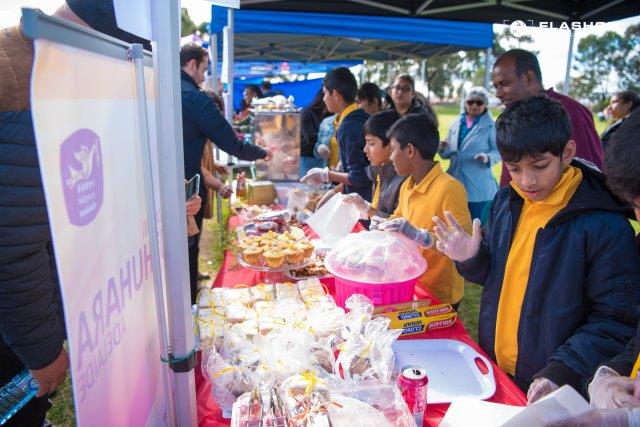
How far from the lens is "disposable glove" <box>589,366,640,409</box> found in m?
0.95

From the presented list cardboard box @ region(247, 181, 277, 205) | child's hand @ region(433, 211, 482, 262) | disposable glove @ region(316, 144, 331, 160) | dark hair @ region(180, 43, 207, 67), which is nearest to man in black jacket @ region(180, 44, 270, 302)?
dark hair @ region(180, 43, 207, 67)

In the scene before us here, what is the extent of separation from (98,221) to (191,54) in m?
2.77

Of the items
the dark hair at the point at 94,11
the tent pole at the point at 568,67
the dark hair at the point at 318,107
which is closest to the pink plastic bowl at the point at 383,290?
the dark hair at the point at 94,11

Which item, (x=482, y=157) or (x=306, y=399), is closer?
(x=306, y=399)

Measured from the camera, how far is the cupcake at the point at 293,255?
2.13 metres

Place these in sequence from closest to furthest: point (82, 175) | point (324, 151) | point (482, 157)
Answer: point (82, 175)
point (482, 157)
point (324, 151)

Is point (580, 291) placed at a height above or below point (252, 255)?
above

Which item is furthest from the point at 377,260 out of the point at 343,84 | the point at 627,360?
the point at 343,84

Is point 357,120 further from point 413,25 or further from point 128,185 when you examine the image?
point 128,185

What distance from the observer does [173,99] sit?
863 mm

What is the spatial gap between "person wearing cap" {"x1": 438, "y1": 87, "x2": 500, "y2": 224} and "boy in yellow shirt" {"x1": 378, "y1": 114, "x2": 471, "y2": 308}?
235 centimetres

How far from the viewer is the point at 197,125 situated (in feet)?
10.2

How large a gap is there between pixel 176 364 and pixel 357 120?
285 cm

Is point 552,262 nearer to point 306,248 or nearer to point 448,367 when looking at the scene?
point 448,367
